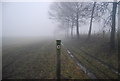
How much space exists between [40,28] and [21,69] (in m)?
153

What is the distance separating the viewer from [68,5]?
73.7 feet

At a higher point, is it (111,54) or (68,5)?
(68,5)

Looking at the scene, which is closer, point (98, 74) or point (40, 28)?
point (98, 74)

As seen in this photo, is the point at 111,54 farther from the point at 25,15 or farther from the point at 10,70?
the point at 25,15

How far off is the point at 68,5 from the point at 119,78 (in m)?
18.3

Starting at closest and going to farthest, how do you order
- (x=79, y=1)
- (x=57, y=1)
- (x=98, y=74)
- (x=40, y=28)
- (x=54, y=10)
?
(x=98, y=74) < (x=79, y=1) < (x=57, y=1) < (x=54, y=10) < (x=40, y=28)

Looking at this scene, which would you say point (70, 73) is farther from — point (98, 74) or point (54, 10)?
point (54, 10)

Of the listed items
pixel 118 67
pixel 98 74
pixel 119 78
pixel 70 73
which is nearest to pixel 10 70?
pixel 70 73

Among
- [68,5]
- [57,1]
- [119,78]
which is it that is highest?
[57,1]

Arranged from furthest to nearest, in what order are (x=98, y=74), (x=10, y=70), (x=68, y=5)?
(x=68, y=5) < (x=10, y=70) < (x=98, y=74)

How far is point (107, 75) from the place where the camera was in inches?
271

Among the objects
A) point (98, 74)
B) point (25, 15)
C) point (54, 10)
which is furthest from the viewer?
point (25, 15)

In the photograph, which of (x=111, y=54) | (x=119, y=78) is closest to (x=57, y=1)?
(x=111, y=54)

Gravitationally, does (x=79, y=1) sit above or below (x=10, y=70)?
above
